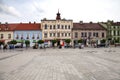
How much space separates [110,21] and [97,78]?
81.0 m

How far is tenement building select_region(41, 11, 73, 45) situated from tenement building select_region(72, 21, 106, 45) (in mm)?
Answer: 2832

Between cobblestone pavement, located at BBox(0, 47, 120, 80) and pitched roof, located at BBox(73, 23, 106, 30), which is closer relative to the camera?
cobblestone pavement, located at BBox(0, 47, 120, 80)

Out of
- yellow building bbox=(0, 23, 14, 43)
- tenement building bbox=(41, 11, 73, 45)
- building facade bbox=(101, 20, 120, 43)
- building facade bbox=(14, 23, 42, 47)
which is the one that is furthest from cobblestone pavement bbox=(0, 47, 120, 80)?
building facade bbox=(101, 20, 120, 43)

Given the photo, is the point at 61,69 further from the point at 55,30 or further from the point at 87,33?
the point at 87,33

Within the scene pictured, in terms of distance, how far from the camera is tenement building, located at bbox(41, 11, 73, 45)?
7744 cm

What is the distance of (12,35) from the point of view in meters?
77.7

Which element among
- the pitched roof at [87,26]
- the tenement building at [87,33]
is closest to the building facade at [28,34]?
the tenement building at [87,33]

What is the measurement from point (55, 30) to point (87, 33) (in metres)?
12.7

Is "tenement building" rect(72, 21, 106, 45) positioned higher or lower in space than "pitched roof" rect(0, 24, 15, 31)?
lower

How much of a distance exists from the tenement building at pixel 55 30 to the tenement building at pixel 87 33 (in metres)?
2.83

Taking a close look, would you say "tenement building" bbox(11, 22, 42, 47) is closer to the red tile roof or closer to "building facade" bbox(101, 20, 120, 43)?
the red tile roof

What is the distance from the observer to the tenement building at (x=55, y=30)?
254 feet

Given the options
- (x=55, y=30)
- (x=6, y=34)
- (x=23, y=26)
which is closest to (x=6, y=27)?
(x=6, y=34)

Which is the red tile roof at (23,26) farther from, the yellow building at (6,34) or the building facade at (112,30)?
the building facade at (112,30)
